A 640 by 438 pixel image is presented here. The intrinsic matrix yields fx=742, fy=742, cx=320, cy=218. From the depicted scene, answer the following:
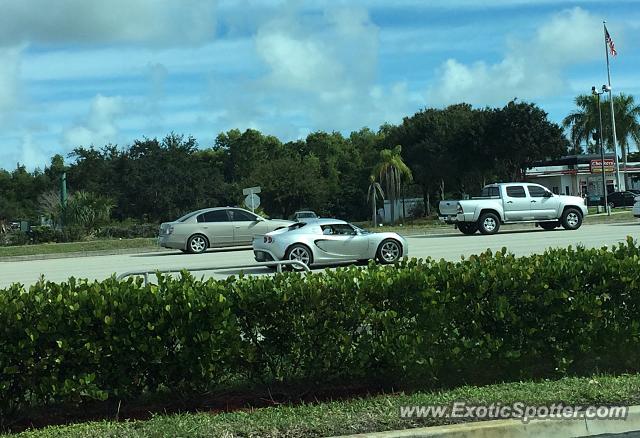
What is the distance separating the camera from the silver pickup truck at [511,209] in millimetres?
27880

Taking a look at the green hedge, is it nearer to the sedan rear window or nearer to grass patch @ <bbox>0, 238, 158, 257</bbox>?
the sedan rear window

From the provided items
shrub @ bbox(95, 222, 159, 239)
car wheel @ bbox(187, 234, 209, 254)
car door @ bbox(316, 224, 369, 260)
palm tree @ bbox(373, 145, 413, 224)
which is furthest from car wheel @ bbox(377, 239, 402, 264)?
palm tree @ bbox(373, 145, 413, 224)

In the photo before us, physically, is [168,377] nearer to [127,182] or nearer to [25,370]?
[25,370]

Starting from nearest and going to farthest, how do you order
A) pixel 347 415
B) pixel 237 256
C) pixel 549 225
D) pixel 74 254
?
pixel 347 415
pixel 237 256
pixel 74 254
pixel 549 225

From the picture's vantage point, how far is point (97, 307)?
19.0 feet

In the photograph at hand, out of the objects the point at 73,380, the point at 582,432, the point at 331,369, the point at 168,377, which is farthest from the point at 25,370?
the point at 582,432

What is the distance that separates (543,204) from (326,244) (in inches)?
533

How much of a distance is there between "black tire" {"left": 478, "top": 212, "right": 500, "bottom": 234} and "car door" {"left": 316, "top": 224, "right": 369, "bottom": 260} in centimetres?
1096

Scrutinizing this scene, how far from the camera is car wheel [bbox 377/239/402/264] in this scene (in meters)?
18.2

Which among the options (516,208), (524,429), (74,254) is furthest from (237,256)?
(524,429)

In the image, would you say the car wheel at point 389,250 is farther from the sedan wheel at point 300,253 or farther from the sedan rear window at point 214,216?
the sedan rear window at point 214,216

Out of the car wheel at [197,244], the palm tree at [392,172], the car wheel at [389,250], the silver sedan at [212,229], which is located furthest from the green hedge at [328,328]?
the palm tree at [392,172]

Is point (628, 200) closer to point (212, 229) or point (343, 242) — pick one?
point (212, 229)

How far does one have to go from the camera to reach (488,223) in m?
28.1
